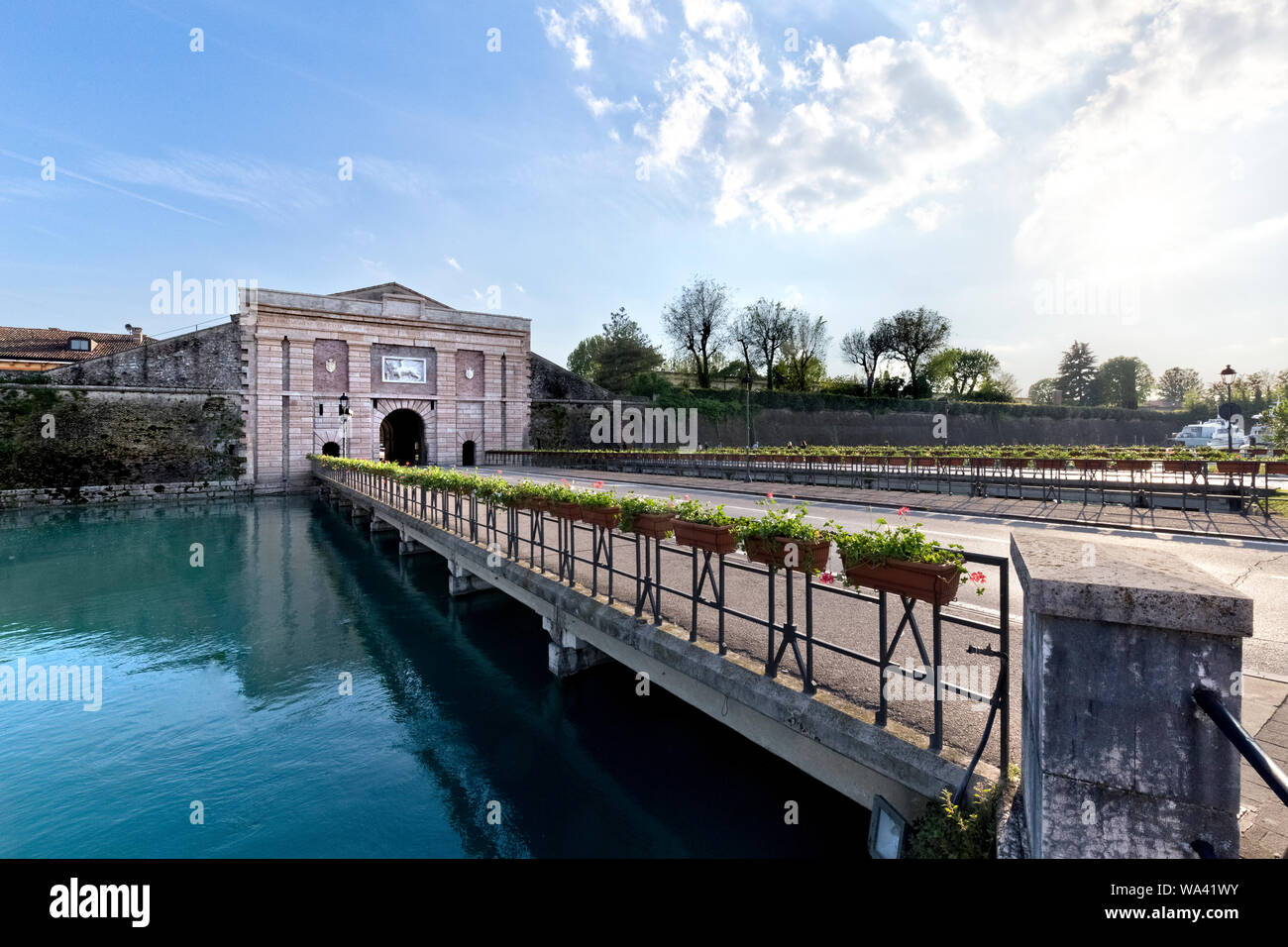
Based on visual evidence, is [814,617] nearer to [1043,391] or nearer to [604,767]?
[604,767]

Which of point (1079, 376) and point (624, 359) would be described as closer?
point (624, 359)

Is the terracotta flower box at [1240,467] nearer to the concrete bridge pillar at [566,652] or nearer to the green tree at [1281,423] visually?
the green tree at [1281,423]

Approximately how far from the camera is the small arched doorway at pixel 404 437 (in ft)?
140

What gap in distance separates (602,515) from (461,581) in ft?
25.7

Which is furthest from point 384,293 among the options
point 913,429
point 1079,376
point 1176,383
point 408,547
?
point 1176,383

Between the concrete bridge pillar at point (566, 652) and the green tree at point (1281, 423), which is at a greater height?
the green tree at point (1281, 423)

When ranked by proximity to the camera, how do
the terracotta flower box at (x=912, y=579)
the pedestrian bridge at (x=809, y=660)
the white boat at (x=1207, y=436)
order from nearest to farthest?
the terracotta flower box at (x=912, y=579), the pedestrian bridge at (x=809, y=660), the white boat at (x=1207, y=436)

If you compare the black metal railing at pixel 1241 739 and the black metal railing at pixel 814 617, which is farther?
the black metal railing at pixel 814 617

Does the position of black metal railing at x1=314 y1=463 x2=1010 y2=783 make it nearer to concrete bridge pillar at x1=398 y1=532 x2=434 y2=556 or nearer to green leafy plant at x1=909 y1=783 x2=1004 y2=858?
green leafy plant at x1=909 y1=783 x2=1004 y2=858

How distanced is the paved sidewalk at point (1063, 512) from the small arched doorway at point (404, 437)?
91.2 ft

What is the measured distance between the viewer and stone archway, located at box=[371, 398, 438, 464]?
40344 millimetres

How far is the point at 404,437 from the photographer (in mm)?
46125

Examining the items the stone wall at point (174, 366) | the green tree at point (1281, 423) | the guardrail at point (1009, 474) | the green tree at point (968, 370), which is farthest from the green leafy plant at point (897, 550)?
the green tree at point (968, 370)
